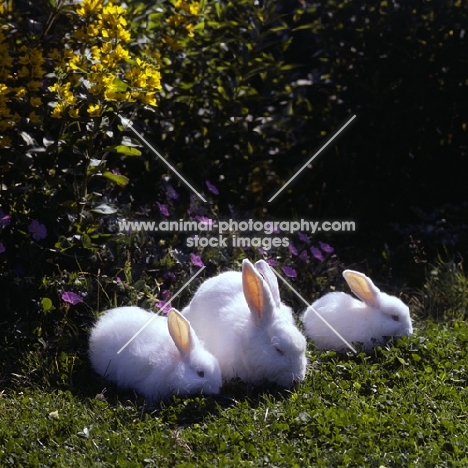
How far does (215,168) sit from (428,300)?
1796 millimetres

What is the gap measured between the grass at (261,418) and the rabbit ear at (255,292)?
0.40 meters

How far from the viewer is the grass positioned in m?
3.86

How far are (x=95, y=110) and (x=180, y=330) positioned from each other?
4.49ft

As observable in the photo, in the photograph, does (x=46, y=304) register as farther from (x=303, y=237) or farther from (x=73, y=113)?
(x=303, y=237)

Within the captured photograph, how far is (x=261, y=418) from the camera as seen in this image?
4.18 meters

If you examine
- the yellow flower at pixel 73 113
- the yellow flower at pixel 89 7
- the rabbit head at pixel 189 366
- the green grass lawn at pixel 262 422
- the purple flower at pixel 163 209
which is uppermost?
the yellow flower at pixel 89 7

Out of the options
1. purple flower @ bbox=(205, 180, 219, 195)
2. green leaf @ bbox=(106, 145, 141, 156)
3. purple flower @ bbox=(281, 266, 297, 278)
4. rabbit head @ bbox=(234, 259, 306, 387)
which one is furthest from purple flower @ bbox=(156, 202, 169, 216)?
rabbit head @ bbox=(234, 259, 306, 387)

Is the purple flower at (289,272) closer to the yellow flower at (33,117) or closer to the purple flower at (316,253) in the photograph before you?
the purple flower at (316,253)

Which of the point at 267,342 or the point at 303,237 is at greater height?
the point at 303,237

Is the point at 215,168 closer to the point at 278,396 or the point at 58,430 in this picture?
the point at 278,396

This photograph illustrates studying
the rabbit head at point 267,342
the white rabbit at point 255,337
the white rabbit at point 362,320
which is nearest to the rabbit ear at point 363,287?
the white rabbit at point 362,320

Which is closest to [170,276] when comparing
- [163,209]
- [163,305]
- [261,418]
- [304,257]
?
[163,305]

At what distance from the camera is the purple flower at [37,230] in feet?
16.5

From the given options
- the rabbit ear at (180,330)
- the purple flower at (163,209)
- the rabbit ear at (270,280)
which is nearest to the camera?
the rabbit ear at (180,330)
